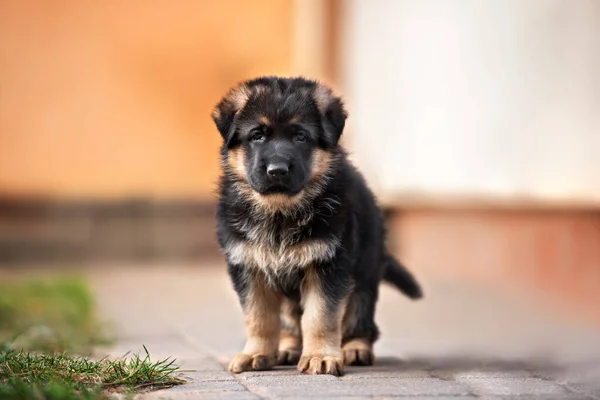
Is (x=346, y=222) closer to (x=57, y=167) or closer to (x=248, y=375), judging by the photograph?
(x=248, y=375)

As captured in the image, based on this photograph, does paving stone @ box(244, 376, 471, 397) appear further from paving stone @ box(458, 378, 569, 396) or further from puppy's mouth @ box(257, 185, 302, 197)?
puppy's mouth @ box(257, 185, 302, 197)

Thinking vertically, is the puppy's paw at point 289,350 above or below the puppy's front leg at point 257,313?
below

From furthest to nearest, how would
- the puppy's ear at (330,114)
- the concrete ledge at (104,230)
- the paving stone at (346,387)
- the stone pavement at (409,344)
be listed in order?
the concrete ledge at (104,230) < the puppy's ear at (330,114) < the stone pavement at (409,344) < the paving stone at (346,387)

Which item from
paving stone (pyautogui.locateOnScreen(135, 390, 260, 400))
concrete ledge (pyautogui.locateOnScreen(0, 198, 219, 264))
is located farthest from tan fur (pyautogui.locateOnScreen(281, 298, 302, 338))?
concrete ledge (pyautogui.locateOnScreen(0, 198, 219, 264))

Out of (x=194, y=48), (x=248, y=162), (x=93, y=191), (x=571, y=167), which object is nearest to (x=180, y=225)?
(x=93, y=191)

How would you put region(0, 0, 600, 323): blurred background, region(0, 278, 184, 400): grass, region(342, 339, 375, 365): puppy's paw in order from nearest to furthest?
region(0, 278, 184, 400): grass
region(342, 339, 375, 365): puppy's paw
region(0, 0, 600, 323): blurred background

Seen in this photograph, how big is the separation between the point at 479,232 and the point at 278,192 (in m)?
→ 3.70

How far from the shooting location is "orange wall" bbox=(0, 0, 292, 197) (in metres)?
9.96

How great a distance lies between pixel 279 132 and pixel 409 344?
5.46 ft

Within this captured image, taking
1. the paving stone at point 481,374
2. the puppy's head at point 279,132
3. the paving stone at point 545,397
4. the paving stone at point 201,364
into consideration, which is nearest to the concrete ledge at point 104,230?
the paving stone at point 201,364

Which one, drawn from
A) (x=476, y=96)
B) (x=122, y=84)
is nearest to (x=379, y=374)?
(x=476, y=96)

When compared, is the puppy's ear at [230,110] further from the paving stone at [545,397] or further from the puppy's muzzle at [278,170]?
the paving stone at [545,397]

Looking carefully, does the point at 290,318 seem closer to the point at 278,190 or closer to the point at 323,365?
the point at 323,365

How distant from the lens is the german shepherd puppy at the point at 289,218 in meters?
4.02
